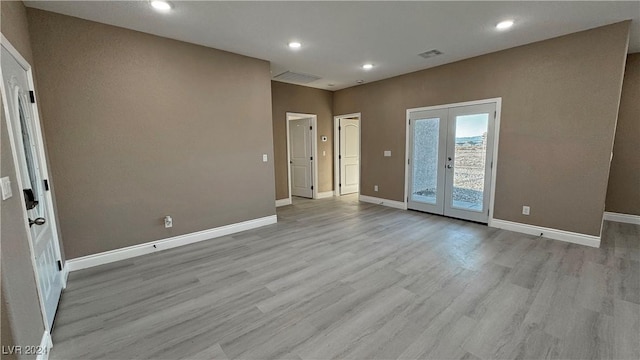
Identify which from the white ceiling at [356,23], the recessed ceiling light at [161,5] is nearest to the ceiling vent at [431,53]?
the white ceiling at [356,23]

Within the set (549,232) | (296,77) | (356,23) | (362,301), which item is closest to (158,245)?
(362,301)

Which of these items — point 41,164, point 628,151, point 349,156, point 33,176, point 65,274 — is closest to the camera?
point 33,176

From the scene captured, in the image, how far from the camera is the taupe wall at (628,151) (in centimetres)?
433

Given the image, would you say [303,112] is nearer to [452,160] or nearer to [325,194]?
[325,194]

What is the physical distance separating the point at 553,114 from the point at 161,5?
5.03 m

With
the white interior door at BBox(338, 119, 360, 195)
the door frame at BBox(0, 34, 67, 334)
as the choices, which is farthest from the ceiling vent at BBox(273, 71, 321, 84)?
Answer: the door frame at BBox(0, 34, 67, 334)

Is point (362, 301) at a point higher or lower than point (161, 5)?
lower

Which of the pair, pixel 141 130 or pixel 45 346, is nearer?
pixel 45 346

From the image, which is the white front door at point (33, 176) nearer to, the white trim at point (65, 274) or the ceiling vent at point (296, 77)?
the white trim at point (65, 274)

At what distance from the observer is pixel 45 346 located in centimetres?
180

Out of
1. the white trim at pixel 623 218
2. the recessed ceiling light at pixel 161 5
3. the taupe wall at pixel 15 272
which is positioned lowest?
the white trim at pixel 623 218

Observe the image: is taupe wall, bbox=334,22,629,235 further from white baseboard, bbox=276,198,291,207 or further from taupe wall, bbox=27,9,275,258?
white baseboard, bbox=276,198,291,207

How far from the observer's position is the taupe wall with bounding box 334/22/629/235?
11.0 feet

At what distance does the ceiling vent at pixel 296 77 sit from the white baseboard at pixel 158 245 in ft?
9.40
